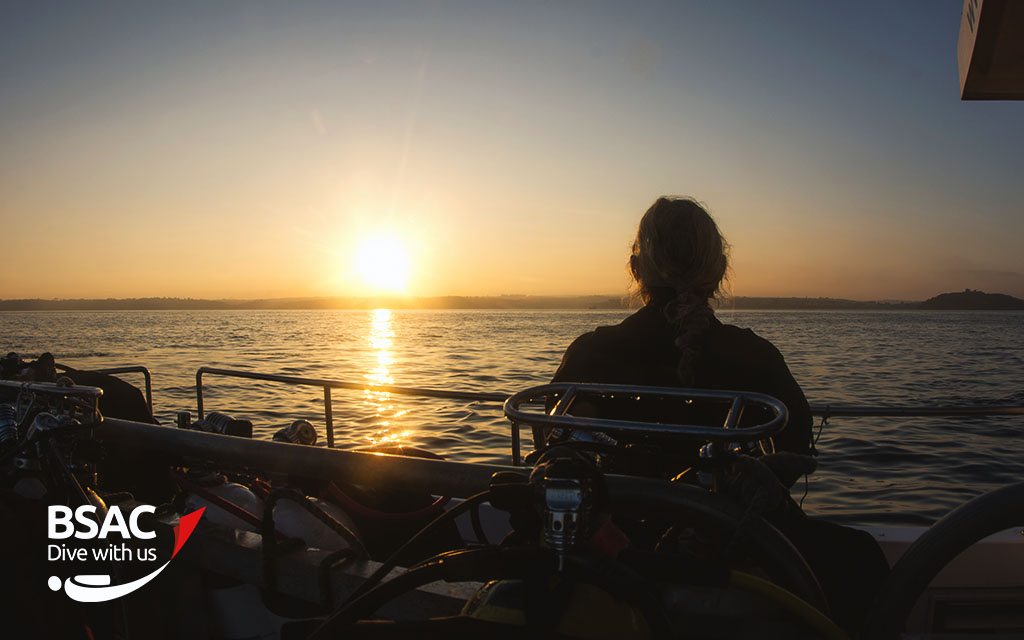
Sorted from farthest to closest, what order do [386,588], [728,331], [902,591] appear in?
[728,331] < [902,591] < [386,588]

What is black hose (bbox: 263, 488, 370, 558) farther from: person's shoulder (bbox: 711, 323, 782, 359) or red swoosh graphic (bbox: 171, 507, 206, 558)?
person's shoulder (bbox: 711, 323, 782, 359)

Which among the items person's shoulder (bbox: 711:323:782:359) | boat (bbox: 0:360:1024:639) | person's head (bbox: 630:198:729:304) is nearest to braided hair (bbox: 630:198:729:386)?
person's head (bbox: 630:198:729:304)

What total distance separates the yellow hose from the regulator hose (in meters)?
0.22

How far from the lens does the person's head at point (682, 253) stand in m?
1.90

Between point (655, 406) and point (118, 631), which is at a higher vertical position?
point (655, 406)

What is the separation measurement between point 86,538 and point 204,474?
39cm

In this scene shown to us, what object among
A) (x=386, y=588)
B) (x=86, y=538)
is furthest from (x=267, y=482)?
(x=386, y=588)

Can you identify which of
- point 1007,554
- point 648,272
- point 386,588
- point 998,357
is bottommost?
point 998,357

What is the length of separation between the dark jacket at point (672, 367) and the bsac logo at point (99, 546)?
3.89ft

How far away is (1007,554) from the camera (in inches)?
87.7

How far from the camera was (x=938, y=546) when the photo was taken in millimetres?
967

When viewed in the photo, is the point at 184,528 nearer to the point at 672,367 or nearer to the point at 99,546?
the point at 99,546

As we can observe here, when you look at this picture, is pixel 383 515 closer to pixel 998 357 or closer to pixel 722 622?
pixel 722 622

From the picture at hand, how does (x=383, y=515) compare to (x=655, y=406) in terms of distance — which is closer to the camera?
(x=655, y=406)
